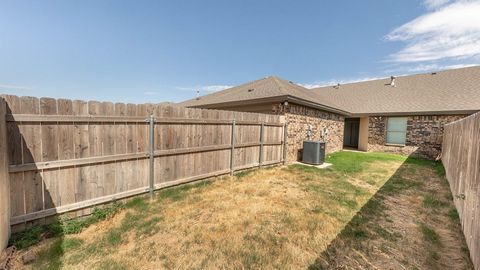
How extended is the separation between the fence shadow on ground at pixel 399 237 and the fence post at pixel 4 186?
4.00 m

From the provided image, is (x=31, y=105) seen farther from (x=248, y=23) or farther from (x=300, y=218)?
(x=248, y=23)

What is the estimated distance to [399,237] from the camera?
3234 millimetres

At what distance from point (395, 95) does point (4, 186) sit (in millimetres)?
20265

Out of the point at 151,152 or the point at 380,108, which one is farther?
the point at 380,108

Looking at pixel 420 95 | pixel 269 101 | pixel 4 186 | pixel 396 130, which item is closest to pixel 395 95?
pixel 420 95

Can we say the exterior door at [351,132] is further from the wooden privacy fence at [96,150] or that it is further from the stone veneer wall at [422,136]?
the wooden privacy fence at [96,150]

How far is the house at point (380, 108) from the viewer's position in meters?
9.20

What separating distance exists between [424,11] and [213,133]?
10857 mm

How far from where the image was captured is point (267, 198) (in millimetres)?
4734

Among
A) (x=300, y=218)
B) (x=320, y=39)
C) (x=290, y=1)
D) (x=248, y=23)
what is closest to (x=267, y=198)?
(x=300, y=218)

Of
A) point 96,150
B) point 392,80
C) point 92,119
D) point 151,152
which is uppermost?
point 392,80

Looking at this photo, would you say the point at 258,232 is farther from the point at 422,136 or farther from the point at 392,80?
the point at 392,80

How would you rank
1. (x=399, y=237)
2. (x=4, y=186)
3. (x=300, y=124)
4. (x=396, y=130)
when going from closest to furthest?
1. (x=4, y=186)
2. (x=399, y=237)
3. (x=300, y=124)
4. (x=396, y=130)

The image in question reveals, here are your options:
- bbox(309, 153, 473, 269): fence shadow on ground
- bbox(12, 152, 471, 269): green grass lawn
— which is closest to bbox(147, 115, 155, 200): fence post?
bbox(12, 152, 471, 269): green grass lawn
